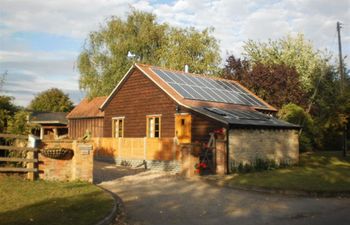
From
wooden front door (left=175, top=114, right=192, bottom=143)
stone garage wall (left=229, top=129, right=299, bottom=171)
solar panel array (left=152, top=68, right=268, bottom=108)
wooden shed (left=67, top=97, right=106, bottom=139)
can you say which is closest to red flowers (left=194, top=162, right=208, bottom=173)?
stone garage wall (left=229, top=129, right=299, bottom=171)

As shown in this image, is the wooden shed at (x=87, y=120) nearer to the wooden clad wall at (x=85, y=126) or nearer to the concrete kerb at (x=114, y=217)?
the wooden clad wall at (x=85, y=126)

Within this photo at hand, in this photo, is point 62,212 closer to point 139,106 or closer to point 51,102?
point 139,106

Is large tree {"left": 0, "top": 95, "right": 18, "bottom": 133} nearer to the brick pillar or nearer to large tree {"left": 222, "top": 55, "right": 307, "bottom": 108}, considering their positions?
the brick pillar

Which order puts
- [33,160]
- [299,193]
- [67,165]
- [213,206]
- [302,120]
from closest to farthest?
[213,206] → [33,160] → [299,193] → [67,165] → [302,120]

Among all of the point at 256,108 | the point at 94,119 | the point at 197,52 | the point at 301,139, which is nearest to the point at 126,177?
the point at 256,108

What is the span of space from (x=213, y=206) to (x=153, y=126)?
13950mm

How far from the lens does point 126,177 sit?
1909cm

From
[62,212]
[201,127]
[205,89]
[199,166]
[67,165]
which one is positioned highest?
[205,89]

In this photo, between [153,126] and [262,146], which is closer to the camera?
[262,146]

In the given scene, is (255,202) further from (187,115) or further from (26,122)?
(187,115)

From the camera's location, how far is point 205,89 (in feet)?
91.0

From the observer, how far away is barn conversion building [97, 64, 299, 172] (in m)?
21.5

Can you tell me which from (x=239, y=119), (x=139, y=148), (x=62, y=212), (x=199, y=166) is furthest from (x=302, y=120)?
(x=62, y=212)

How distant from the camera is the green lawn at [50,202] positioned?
8.98m
